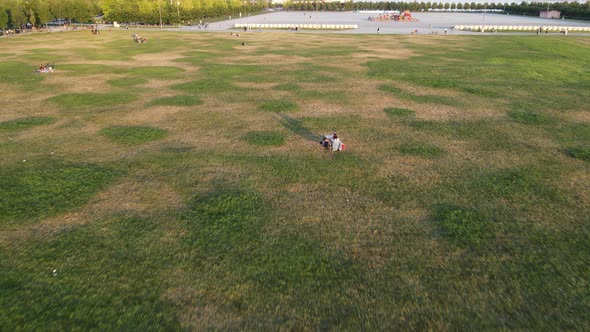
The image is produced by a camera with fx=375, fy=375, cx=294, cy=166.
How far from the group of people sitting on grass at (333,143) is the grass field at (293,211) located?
1.87 ft

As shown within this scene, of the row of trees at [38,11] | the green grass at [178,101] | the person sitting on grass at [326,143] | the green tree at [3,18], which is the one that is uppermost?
the row of trees at [38,11]

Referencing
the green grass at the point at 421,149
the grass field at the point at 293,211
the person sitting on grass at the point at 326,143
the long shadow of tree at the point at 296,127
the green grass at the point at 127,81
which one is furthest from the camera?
the green grass at the point at 127,81

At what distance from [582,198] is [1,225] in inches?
706

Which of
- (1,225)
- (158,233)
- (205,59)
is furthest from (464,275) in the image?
(205,59)

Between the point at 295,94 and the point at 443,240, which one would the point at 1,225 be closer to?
the point at 443,240

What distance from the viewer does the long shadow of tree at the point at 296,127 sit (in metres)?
17.9

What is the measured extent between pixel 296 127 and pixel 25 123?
1409cm

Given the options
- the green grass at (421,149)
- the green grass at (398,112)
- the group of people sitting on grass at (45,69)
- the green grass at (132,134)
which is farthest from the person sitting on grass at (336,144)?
the group of people sitting on grass at (45,69)

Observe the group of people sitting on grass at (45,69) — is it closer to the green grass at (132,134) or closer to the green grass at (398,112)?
the green grass at (132,134)

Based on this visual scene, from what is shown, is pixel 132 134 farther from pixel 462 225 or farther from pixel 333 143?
pixel 462 225

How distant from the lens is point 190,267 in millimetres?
9125

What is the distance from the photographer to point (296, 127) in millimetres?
19250

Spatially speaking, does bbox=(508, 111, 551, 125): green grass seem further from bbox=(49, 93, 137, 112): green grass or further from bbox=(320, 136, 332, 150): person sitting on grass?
bbox=(49, 93, 137, 112): green grass

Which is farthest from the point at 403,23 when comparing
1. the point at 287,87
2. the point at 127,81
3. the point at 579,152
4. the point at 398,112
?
the point at 579,152
